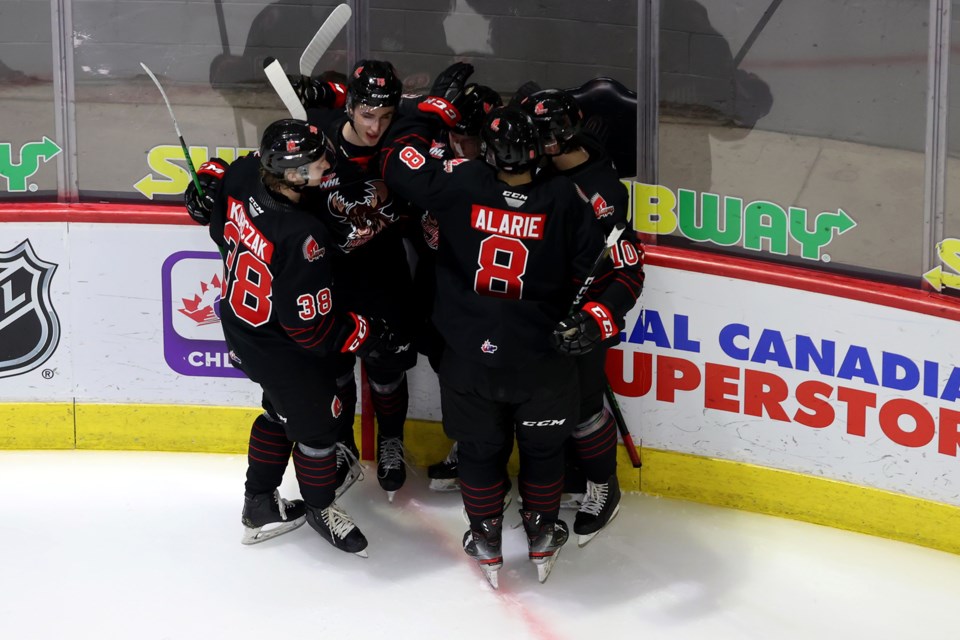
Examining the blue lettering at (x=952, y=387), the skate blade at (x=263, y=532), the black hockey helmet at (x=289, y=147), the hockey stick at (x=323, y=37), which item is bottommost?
the skate blade at (x=263, y=532)

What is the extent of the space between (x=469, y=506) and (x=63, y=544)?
1238 mm

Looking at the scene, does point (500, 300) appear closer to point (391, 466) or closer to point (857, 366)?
point (391, 466)

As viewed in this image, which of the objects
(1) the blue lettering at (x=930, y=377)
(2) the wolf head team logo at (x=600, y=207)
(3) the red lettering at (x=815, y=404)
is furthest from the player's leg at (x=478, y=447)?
(1) the blue lettering at (x=930, y=377)

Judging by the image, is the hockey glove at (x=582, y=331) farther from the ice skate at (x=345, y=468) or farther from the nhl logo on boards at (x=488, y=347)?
the ice skate at (x=345, y=468)

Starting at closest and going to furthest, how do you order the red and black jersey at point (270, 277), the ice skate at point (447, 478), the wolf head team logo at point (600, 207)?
the red and black jersey at point (270, 277)
the wolf head team logo at point (600, 207)
the ice skate at point (447, 478)

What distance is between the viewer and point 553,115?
11.4 ft

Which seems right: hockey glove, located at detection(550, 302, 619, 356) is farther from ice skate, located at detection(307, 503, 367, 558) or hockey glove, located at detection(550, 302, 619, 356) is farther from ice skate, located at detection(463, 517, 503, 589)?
ice skate, located at detection(307, 503, 367, 558)

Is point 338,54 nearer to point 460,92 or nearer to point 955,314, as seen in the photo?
point 460,92

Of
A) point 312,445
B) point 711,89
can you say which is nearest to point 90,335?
point 312,445

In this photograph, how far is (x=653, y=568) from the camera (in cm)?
373

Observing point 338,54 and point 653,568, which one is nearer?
point 653,568

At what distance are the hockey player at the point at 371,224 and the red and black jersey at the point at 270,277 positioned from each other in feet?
0.64

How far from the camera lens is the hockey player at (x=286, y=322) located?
3.37m

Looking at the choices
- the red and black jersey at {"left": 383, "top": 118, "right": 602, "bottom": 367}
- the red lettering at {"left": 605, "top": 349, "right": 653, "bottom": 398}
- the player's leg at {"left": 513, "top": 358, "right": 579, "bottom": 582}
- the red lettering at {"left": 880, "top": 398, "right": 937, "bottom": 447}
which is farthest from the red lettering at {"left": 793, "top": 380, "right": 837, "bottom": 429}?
the red and black jersey at {"left": 383, "top": 118, "right": 602, "bottom": 367}
